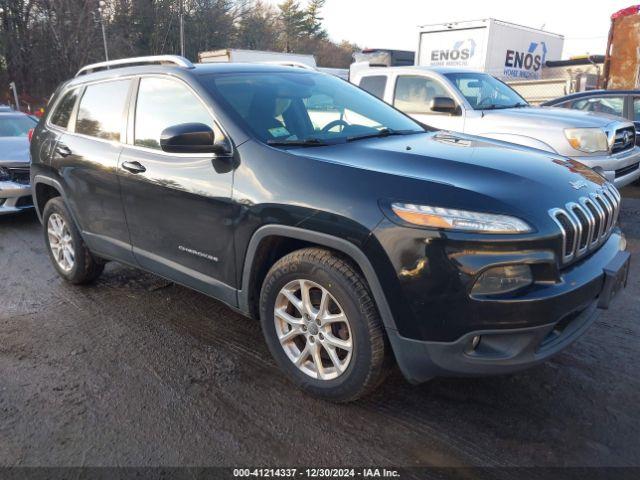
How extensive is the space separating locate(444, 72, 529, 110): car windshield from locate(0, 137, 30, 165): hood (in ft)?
19.0

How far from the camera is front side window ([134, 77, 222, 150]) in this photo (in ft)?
10.5

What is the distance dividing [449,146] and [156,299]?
261 cm

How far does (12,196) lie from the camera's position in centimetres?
662

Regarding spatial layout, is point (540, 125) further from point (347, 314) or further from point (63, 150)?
point (63, 150)

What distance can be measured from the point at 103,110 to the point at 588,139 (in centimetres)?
513

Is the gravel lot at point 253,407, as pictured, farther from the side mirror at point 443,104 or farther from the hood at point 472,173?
the side mirror at point 443,104

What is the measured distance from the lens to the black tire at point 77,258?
431 centimetres

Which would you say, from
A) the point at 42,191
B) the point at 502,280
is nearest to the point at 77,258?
the point at 42,191

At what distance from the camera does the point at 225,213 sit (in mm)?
2891

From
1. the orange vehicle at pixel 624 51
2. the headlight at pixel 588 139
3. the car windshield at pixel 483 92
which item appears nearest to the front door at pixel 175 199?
the car windshield at pixel 483 92

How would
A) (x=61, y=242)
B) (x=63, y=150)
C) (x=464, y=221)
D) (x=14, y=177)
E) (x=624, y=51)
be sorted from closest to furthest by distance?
(x=464, y=221) < (x=63, y=150) < (x=61, y=242) < (x=14, y=177) < (x=624, y=51)

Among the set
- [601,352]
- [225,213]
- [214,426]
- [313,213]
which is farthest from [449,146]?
[214,426]

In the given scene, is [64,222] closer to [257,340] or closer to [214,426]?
[257,340]

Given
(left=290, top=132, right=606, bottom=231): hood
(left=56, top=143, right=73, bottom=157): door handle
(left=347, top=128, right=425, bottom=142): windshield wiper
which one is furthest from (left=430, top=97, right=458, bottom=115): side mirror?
(left=56, top=143, right=73, bottom=157): door handle
